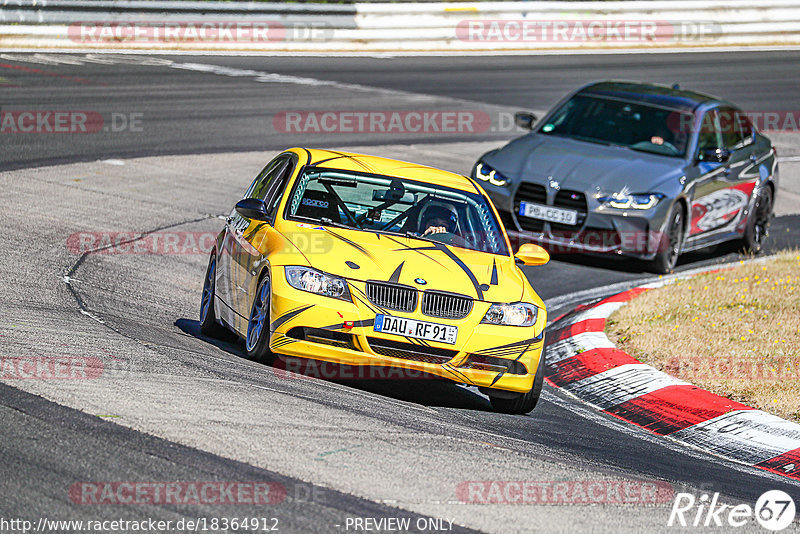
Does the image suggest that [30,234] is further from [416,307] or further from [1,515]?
[1,515]

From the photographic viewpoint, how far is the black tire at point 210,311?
30.5 ft

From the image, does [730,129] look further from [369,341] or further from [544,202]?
[369,341]

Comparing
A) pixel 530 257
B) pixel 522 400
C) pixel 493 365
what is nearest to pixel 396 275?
pixel 493 365

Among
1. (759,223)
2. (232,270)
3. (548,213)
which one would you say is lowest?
(759,223)

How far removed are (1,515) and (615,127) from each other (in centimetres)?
1063

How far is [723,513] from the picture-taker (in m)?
6.06

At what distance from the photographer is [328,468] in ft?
18.9

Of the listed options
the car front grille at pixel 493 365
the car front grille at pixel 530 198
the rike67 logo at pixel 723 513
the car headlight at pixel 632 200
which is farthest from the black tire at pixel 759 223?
the rike67 logo at pixel 723 513

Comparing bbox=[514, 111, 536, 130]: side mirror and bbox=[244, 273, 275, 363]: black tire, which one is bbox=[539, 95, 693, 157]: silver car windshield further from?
bbox=[244, 273, 275, 363]: black tire

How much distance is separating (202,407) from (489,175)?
7.45 m

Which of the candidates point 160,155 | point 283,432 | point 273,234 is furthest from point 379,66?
point 283,432

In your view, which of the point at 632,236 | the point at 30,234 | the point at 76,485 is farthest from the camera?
the point at 632,236

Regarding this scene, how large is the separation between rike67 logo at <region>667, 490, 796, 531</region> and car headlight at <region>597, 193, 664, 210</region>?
21.9ft

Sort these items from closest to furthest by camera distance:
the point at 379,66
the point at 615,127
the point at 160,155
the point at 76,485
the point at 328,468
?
1. the point at 76,485
2. the point at 328,468
3. the point at 615,127
4. the point at 160,155
5. the point at 379,66
